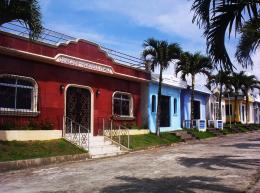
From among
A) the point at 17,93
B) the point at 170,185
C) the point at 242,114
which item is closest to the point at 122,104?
the point at 17,93

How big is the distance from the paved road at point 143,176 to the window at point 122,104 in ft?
29.6

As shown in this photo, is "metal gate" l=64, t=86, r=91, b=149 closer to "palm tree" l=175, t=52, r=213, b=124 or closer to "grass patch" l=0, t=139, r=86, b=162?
"grass patch" l=0, t=139, r=86, b=162

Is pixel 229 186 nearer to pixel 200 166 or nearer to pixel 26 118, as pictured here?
pixel 200 166

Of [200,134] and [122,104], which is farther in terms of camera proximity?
[200,134]

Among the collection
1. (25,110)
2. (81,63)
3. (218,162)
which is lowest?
(218,162)

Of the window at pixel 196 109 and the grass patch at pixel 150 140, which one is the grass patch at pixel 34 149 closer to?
the grass patch at pixel 150 140

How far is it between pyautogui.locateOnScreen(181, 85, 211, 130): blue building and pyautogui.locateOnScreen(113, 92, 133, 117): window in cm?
844

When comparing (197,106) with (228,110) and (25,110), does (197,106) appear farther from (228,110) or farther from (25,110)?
(25,110)

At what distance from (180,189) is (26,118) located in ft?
35.0

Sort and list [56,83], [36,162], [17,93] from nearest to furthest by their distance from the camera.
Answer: [36,162] < [17,93] < [56,83]

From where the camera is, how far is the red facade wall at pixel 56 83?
18875mm

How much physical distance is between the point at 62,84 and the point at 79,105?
1870mm

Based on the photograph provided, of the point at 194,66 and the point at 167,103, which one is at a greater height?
the point at 194,66

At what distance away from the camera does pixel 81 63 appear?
21.9 m
